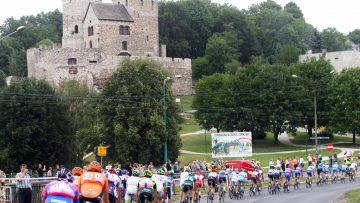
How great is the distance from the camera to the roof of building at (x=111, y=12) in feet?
367

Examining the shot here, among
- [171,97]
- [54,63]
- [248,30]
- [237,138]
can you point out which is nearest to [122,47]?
[54,63]

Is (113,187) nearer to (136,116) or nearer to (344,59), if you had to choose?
(136,116)

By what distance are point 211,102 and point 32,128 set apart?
33416mm

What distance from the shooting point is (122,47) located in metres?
113

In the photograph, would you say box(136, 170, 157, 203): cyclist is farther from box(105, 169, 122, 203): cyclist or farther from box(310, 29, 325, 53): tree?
box(310, 29, 325, 53): tree

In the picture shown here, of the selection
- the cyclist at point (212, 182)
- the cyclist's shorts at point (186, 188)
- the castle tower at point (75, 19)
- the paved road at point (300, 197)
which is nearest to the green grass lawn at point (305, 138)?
the castle tower at point (75, 19)

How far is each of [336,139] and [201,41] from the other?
5332 centimetres

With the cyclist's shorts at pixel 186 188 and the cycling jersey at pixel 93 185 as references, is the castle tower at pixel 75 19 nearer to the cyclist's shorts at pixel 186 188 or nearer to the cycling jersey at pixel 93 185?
the cyclist's shorts at pixel 186 188

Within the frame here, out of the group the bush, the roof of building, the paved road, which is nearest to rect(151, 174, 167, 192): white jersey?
the paved road

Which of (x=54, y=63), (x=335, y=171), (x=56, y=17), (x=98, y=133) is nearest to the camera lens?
(x=335, y=171)

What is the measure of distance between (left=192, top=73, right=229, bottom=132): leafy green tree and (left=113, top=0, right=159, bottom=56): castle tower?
14.3 m

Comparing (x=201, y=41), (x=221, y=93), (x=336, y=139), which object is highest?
(x=201, y=41)

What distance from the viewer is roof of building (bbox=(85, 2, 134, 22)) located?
367 ft

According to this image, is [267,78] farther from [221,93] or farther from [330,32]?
[330,32]
